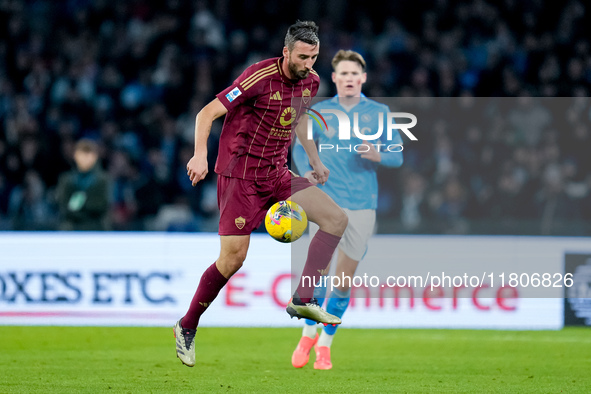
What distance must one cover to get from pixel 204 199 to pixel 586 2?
7160 millimetres

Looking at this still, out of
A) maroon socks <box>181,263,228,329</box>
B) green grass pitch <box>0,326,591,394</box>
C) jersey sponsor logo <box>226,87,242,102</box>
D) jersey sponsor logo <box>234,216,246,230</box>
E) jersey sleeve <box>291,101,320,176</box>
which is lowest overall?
green grass pitch <box>0,326,591,394</box>

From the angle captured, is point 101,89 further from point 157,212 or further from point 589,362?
point 589,362

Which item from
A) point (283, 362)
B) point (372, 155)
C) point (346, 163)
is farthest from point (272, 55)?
point (283, 362)

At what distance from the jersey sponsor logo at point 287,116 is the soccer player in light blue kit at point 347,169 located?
111cm

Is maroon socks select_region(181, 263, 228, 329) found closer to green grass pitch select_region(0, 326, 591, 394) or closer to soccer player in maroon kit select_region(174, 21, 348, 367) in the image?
soccer player in maroon kit select_region(174, 21, 348, 367)

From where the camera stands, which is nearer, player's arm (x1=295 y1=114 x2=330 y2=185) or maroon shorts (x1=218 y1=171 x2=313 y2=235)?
maroon shorts (x1=218 y1=171 x2=313 y2=235)

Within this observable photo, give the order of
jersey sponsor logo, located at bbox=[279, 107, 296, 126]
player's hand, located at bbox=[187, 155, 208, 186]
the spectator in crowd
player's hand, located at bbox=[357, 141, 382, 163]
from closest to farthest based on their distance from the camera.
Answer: player's hand, located at bbox=[187, 155, 208, 186] < jersey sponsor logo, located at bbox=[279, 107, 296, 126] < player's hand, located at bbox=[357, 141, 382, 163] < the spectator in crowd

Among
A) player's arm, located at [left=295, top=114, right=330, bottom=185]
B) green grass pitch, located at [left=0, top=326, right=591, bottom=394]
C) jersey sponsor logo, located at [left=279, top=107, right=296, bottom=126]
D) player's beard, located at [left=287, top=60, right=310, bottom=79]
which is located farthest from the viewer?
player's arm, located at [left=295, top=114, right=330, bottom=185]

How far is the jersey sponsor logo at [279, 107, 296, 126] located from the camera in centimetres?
570

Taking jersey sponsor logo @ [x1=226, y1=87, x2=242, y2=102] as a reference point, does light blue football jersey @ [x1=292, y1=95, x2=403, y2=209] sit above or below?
below

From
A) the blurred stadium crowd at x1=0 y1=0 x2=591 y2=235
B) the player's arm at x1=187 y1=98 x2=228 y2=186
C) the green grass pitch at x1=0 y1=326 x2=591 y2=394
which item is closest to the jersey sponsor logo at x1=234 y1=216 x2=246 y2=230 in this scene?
the player's arm at x1=187 y1=98 x2=228 y2=186

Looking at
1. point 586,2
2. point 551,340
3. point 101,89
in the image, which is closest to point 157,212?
point 101,89

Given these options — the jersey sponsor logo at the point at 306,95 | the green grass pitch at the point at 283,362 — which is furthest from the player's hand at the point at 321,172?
the green grass pitch at the point at 283,362

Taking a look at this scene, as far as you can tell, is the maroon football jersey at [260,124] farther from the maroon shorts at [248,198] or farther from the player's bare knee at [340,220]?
the player's bare knee at [340,220]
